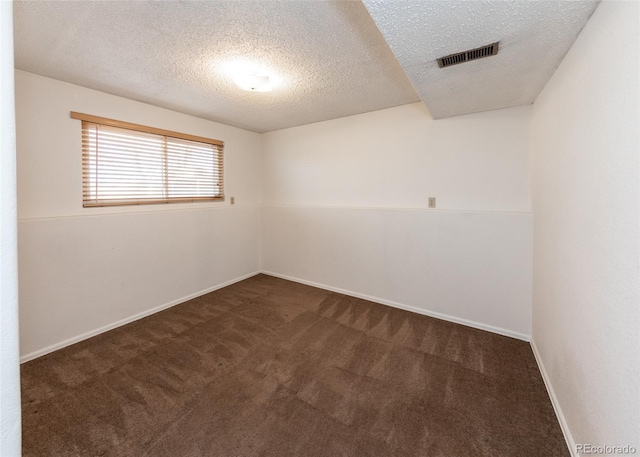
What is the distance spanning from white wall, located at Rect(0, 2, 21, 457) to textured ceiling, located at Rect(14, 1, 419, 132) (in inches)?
46.9

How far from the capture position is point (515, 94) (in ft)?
7.13

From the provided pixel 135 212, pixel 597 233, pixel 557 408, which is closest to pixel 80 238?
pixel 135 212

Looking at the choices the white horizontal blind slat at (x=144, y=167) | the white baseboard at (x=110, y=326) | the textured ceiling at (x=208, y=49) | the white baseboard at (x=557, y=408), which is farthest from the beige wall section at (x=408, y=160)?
the white baseboard at (x=110, y=326)

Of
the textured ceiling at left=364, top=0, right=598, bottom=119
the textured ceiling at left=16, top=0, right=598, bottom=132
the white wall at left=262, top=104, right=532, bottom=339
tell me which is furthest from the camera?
the white wall at left=262, top=104, right=532, bottom=339

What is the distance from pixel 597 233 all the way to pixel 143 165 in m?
3.85

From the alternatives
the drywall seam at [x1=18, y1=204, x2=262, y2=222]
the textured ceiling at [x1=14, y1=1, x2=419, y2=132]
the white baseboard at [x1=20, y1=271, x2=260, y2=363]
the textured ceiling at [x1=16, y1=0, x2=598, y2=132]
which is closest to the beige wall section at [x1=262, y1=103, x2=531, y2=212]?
the textured ceiling at [x1=16, y1=0, x2=598, y2=132]

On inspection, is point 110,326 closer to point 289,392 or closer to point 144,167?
point 144,167

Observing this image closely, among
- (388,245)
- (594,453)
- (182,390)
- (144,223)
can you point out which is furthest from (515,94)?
(144,223)

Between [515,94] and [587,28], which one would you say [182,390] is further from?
[515,94]

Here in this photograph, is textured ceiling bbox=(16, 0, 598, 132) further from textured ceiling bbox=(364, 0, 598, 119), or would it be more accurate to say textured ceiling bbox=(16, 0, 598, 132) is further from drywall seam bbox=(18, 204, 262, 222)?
drywall seam bbox=(18, 204, 262, 222)

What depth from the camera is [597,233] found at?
45.9 inches

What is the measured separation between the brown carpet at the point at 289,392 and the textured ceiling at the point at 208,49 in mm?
2425

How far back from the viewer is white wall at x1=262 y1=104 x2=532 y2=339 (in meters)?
2.50

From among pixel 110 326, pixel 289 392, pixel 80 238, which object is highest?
pixel 80 238
